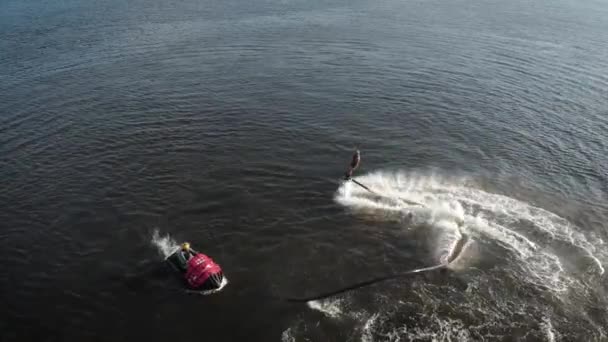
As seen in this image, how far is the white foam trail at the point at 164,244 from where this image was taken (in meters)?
26.3

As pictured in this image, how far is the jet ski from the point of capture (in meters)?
22.6

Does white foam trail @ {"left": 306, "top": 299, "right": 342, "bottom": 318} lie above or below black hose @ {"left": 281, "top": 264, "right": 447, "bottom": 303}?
below

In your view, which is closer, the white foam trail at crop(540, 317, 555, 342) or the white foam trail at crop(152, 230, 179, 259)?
the white foam trail at crop(540, 317, 555, 342)

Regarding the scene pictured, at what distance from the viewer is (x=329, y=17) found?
92000mm

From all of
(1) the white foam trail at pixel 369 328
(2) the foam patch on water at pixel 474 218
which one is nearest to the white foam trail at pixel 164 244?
(2) the foam patch on water at pixel 474 218

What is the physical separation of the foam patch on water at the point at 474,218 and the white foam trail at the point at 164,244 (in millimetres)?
13331

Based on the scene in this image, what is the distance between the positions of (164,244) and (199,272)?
18.8ft

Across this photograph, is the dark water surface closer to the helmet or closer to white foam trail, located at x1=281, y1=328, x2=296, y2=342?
white foam trail, located at x1=281, y1=328, x2=296, y2=342

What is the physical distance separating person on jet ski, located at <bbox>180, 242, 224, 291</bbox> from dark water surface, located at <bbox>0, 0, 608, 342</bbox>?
0.85 meters

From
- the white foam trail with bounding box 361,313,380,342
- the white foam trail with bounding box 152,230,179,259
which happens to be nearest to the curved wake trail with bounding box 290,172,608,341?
the white foam trail with bounding box 361,313,380,342

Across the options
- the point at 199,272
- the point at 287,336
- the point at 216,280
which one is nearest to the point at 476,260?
the point at 287,336

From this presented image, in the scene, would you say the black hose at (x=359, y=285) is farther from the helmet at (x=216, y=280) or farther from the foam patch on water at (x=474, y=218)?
the helmet at (x=216, y=280)

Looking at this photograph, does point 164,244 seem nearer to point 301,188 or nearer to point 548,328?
point 301,188

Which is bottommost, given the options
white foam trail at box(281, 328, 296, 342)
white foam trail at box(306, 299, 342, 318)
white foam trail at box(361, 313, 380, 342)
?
white foam trail at box(281, 328, 296, 342)
